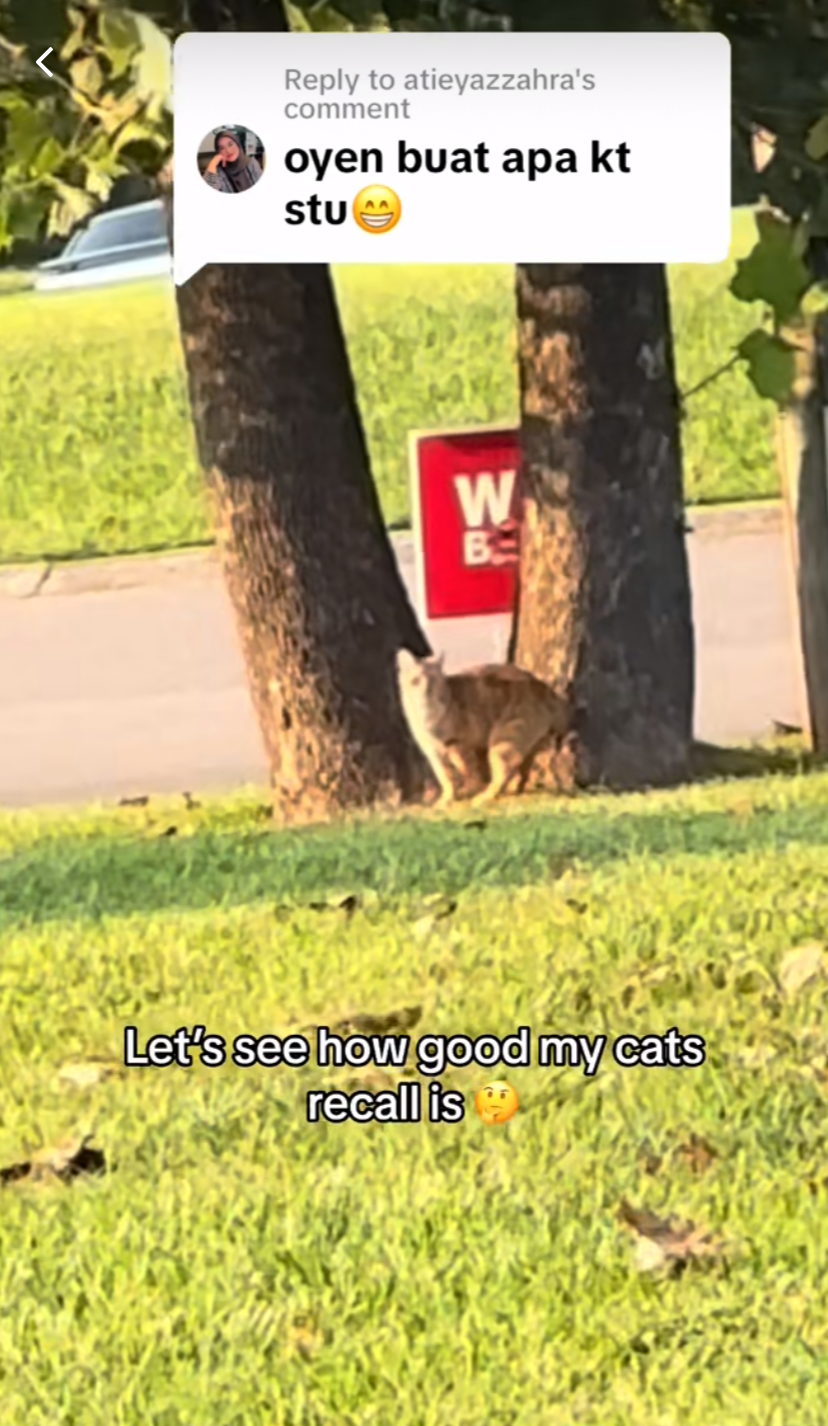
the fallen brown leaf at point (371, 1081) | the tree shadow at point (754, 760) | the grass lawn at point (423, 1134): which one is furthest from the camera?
the tree shadow at point (754, 760)

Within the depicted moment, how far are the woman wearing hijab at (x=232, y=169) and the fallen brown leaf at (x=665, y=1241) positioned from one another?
3.38ft

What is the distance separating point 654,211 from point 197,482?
20.4 inches

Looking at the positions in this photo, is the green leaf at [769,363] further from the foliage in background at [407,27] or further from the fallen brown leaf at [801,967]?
the fallen brown leaf at [801,967]

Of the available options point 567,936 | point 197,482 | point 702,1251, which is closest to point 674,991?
point 567,936

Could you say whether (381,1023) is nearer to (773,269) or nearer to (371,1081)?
(371,1081)

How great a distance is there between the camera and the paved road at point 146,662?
2086 millimetres

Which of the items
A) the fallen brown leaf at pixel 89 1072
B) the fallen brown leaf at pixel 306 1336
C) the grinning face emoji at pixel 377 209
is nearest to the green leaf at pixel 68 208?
the grinning face emoji at pixel 377 209

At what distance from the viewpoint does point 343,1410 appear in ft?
6.25

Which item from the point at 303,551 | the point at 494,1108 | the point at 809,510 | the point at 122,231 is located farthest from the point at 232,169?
the point at 494,1108

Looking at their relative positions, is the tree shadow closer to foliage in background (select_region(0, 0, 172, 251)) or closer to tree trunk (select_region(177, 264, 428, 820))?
tree trunk (select_region(177, 264, 428, 820))

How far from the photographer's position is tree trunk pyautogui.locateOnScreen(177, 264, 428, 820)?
2.07 m

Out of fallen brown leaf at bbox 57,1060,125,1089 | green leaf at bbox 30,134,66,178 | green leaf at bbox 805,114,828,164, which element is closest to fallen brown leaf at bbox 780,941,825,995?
fallen brown leaf at bbox 57,1060,125,1089

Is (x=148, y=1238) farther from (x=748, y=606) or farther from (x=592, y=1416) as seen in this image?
(x=748, y=606)

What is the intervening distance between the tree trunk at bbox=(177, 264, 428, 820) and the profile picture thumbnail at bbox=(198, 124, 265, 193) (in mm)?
119
